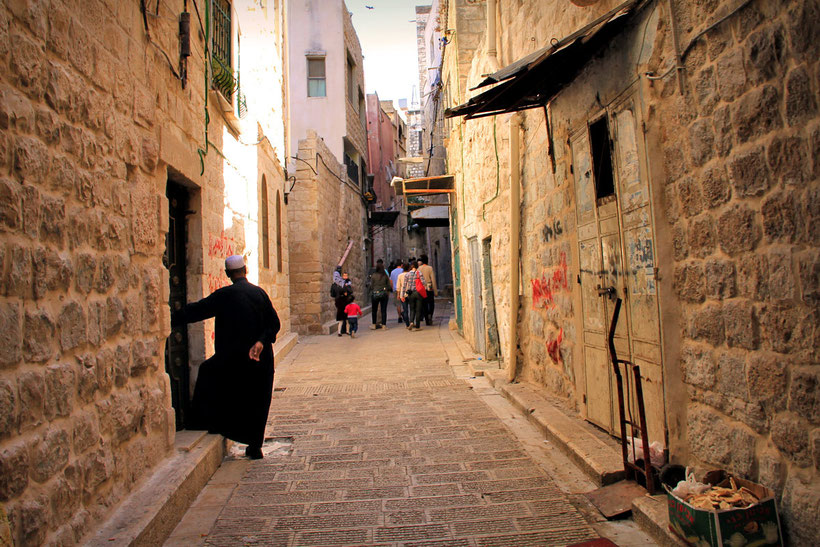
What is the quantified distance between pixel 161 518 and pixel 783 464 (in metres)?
3.15

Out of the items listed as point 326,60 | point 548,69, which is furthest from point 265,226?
point 326,60

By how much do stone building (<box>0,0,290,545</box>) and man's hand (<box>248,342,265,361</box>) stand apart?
0.76 meters

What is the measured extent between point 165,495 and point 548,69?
158 inches

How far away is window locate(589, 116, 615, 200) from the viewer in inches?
178

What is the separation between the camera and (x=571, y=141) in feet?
16.8

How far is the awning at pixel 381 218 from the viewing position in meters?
25.7

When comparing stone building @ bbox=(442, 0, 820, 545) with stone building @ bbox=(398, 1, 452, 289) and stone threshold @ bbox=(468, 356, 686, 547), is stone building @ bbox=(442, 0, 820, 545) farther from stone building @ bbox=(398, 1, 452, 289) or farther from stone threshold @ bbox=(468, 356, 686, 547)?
stone building @ bbox=(398, 1, 452, 289)

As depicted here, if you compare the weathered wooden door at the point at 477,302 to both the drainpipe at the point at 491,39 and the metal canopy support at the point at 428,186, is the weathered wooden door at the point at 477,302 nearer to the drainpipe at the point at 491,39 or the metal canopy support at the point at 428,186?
the drainpipe at the point at 491,39

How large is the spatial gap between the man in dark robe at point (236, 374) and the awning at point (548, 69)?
2518 millimetres

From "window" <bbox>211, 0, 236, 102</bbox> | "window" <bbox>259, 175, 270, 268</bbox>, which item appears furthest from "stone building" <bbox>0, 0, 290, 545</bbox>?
"window" <bbox>259, 175, 270, 268</bbox>

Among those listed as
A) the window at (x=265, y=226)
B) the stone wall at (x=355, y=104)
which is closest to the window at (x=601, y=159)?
the window at (x=265, y=226)

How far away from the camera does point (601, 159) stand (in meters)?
4.59

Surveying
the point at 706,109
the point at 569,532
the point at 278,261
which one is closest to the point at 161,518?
the point at 569,532

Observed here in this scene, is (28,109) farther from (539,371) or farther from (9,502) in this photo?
(539,371)
